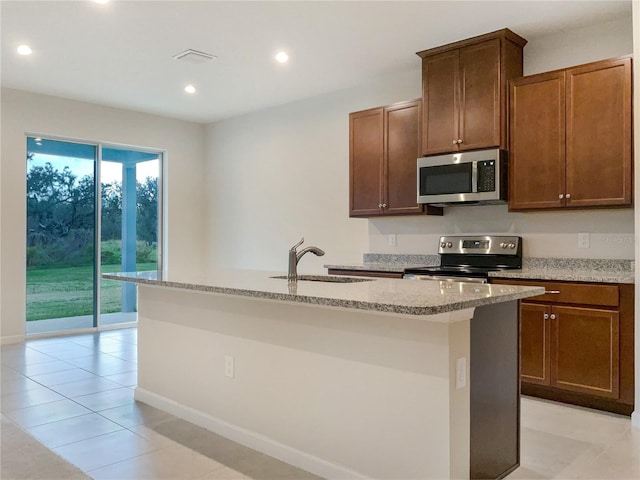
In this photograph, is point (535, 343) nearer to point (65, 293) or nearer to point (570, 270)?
point (570, 270)

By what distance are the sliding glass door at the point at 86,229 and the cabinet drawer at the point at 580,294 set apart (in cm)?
481

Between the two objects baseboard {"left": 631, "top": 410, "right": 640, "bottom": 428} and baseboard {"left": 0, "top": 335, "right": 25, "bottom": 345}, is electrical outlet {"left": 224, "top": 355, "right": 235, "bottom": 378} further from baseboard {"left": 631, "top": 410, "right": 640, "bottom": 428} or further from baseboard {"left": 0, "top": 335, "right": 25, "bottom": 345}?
baseboard {"left": 0, "top": 335, "right": 25, "bottom": 345}

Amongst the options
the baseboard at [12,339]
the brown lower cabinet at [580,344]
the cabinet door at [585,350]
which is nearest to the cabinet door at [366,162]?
the brown lower cabinet at [580,344]

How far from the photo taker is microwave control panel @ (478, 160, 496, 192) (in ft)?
12.7

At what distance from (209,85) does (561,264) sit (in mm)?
3701

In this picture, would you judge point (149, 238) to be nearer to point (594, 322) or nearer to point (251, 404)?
point (251, 404)

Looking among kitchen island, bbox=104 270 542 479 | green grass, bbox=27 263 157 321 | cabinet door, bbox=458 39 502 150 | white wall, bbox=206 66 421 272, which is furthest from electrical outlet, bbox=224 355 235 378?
green grass, bbox=27 263 157 321

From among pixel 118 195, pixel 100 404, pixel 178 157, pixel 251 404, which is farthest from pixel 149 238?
pixel 251 404

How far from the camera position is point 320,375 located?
237 centimetres

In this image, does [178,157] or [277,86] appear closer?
[277,86]

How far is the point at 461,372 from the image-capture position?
200cm

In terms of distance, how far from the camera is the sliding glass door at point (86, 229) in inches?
225

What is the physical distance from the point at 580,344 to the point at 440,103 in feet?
6.82

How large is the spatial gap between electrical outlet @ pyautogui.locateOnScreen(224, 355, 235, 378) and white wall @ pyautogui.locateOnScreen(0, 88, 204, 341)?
71.3 inches
